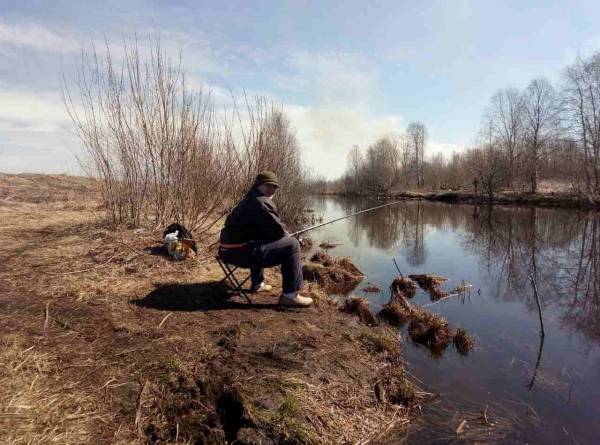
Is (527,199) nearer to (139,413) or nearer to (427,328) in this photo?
(427,328)

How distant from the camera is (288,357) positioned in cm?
395

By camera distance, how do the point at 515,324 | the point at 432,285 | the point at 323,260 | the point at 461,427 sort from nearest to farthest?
the point at 461,427 → the point at 515,324 → the point at 432,285 → the point at 323,260

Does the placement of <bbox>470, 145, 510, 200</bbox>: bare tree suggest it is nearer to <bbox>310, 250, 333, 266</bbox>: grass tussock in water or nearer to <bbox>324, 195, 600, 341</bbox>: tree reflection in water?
<bbox>324, 195, 600, 341</bbox>: tree reflection in water

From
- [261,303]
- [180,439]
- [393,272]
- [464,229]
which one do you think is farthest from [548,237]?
[180,439]

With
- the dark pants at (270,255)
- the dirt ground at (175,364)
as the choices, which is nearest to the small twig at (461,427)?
the dirt ground at (175,364)

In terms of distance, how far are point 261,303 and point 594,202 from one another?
32692mm

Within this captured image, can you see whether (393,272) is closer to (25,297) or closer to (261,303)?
(261,303)

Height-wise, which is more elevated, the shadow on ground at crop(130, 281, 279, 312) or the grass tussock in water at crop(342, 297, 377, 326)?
the shadow on ground at crop(130, 281, 279, 312)

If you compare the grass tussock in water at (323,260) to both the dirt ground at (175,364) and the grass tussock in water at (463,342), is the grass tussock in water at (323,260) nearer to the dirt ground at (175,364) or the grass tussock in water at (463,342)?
the dirt ground at (175,364)

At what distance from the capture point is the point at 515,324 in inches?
286

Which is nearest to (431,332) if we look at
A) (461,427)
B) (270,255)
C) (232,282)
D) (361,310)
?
(361,310)

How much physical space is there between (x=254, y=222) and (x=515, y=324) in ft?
17.9

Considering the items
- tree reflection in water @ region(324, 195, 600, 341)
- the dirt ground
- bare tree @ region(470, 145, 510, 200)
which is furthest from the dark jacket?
bare tree @ region(470, 145, 510, 200)

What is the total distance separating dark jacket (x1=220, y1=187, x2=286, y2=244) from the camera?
4961 millimetres
